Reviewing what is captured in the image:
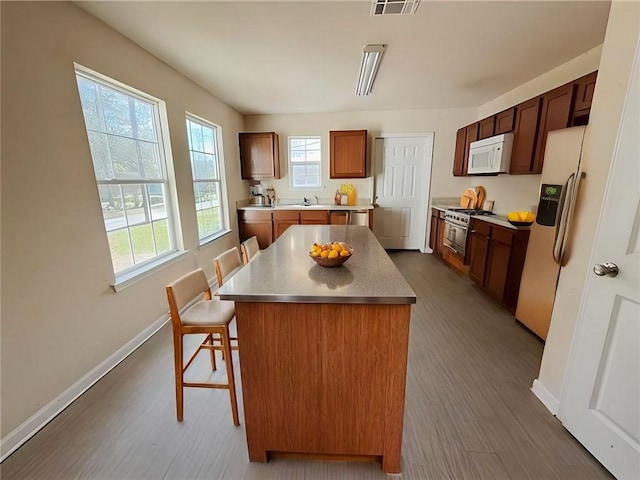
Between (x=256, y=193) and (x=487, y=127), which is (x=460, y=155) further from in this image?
(x=256, y=193)

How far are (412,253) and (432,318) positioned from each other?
243 centimetres

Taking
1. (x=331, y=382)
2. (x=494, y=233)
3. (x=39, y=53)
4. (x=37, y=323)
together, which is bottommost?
(x=331, y=382)

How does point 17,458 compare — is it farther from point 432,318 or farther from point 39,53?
point 432,318

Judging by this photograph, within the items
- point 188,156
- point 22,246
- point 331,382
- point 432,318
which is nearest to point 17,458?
point 22,246

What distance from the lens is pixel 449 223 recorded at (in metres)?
4.00

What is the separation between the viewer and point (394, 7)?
172 centimetres

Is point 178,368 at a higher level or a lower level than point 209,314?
lower

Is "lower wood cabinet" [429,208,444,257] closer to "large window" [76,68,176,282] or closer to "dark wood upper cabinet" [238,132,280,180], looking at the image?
"dark wood upper cabinet" [238,132,280,180]

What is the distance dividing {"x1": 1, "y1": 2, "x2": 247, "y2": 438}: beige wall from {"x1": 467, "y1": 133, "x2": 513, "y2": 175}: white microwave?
12.7 ft

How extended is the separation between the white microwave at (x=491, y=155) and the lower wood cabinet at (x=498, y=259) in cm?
70

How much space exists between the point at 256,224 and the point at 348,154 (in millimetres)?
2018

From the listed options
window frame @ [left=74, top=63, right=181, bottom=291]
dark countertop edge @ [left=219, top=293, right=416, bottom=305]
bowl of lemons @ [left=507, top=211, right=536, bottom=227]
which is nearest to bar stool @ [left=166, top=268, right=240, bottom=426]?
dark countertop edge @ [left=219, top=293, right=416, bottom=305]

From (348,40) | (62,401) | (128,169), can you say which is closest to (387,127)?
(348,40)

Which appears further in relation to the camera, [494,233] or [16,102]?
[494,233]
